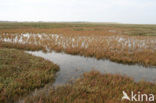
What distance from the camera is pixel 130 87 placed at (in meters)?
4.93

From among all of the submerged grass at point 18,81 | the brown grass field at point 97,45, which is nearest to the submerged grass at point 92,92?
the submerged grass at point 18,81

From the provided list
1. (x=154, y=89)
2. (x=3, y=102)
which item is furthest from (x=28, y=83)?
(x=154, y=89)

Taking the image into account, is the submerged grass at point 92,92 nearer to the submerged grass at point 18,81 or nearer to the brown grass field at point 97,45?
the submerged grass at point 18,81

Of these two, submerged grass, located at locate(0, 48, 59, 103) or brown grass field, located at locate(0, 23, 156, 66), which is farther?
brown grass field, located at locate(0, 23, 156, 66)

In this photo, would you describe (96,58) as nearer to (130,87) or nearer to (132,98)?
(130,87)

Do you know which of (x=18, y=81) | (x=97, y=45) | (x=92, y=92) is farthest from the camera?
(x=97, y=45)

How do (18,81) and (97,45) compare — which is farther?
(97,45)

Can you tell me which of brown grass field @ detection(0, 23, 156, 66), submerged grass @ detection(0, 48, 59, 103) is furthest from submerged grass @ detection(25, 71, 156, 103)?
brown grass field @ detection(0, 23, 156, 66)

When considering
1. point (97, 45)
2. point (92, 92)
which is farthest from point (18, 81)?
point (97, 45)

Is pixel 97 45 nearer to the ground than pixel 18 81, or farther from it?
farther from it

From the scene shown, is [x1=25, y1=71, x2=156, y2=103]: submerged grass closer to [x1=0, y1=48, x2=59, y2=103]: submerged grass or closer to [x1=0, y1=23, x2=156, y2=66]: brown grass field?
[x1=0, y1=48, x2=59, y2=103]: submerged grass

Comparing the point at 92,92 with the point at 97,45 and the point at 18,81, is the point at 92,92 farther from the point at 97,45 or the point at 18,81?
the point at 97,45

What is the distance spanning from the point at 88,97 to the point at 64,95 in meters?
1.05

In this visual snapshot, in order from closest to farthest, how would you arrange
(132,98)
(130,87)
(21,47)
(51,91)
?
(132,98)
(51,91)
(130,87)
(21,47)
